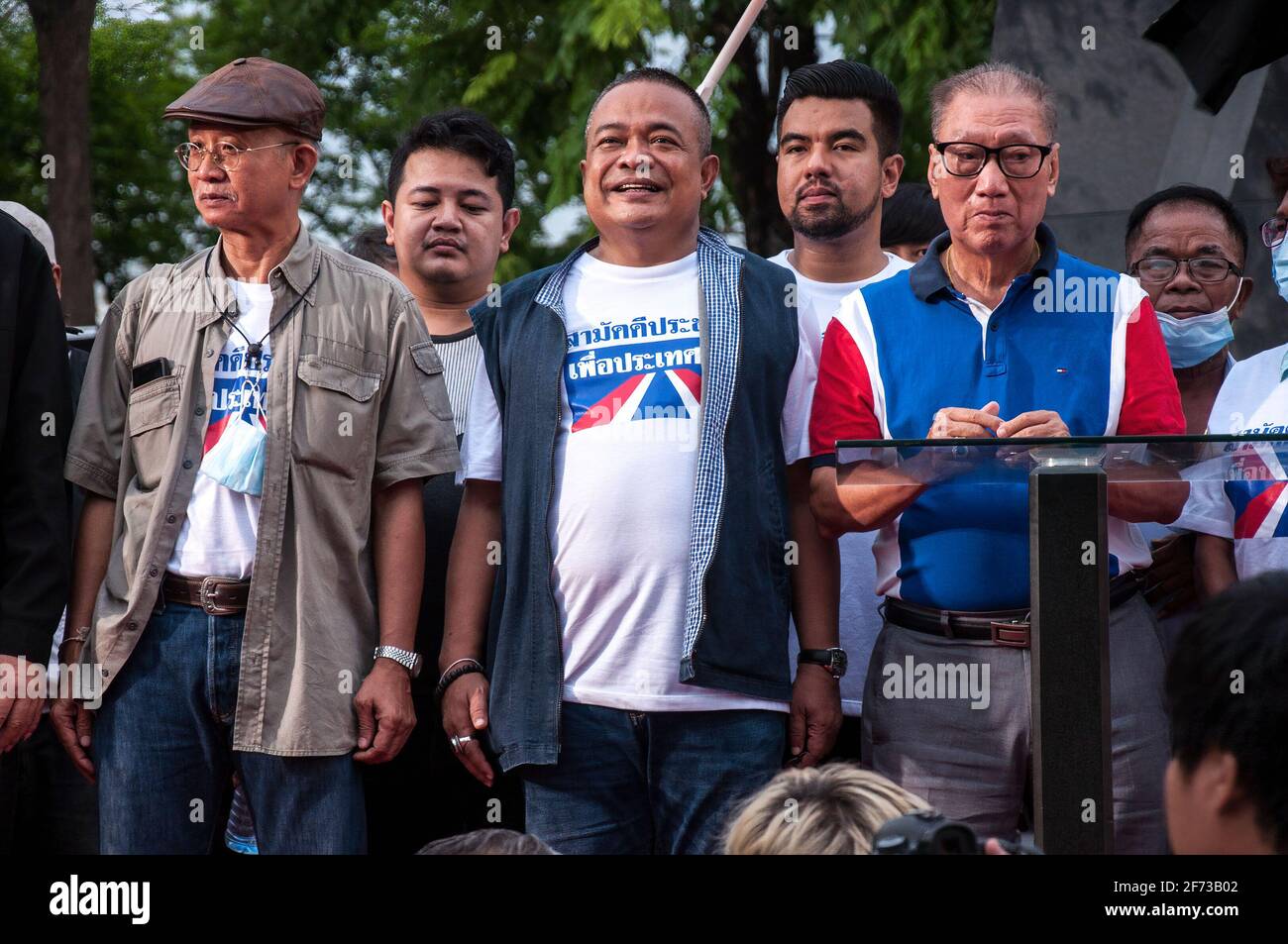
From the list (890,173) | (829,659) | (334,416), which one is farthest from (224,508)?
(890,173)

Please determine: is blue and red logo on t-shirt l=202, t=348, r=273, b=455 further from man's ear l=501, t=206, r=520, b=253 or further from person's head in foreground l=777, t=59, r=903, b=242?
person's head in foreground l=777, t=59, r=903, b=242

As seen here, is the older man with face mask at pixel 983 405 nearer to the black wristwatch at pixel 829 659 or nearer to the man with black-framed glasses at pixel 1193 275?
the black wristwatch at pixel 829 659

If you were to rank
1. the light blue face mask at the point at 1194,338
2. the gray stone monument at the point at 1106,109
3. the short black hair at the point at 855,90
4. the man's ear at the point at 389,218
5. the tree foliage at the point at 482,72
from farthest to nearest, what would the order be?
the tree foliage at the point at 482,72
the gray stone monument at the point at 1106,109
the man's ear at the point at 389,218
the short black hair at the point at 855,90
the light blue face mask at the point at 1194,338

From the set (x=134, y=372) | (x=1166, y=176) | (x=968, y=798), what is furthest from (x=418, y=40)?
(x=968, y=798)

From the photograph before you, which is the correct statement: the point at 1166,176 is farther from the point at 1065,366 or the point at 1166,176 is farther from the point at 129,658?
the point at 129,658

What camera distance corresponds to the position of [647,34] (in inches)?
398

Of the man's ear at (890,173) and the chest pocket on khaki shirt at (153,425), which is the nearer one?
the chest pocket on khaki shirt at (153,425)

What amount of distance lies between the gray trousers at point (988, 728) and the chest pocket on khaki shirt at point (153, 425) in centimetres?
167

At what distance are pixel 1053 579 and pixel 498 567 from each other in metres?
1.55

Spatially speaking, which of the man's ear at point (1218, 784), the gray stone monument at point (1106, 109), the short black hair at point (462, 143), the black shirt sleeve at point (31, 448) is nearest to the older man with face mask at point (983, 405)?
the man's ear at point (1218, 784)

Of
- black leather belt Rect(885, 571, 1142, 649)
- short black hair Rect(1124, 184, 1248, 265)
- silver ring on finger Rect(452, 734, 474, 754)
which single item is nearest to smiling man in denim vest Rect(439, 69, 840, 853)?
silver ring on finger Rect(452, 734, 474, 754)

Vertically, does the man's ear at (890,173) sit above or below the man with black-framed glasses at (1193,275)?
above

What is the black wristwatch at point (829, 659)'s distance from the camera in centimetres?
376

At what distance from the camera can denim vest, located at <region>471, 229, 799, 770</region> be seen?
3650 mm
